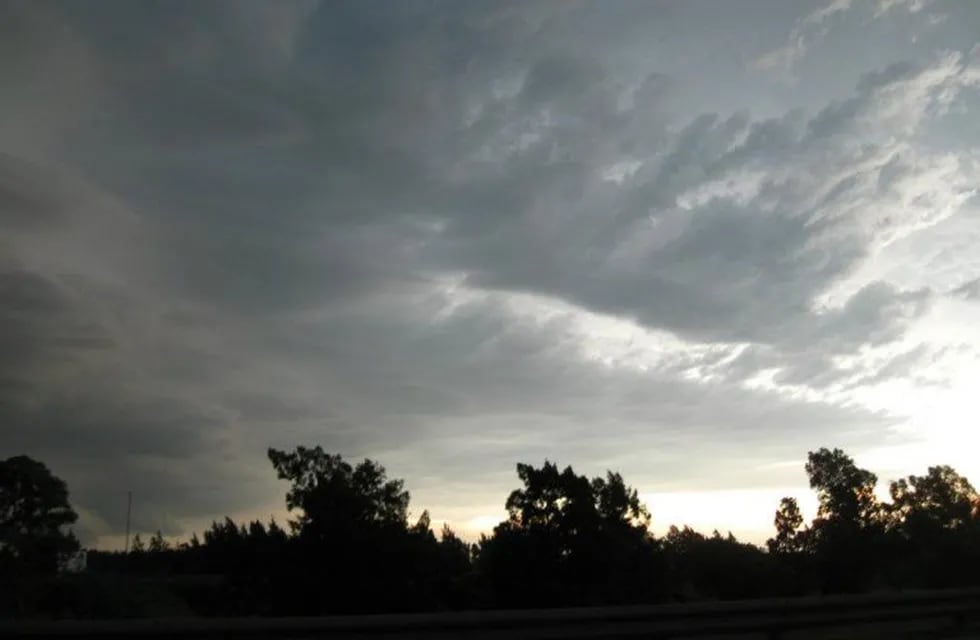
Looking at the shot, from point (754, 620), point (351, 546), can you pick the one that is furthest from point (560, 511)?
point (754, 620)

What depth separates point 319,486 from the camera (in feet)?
157

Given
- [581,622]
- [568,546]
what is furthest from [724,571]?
[581,622]

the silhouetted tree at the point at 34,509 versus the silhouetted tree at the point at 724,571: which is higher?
the silhouetted tree at the point at 34,509

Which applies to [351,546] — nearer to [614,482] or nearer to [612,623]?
[614,482]

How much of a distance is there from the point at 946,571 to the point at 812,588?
18607mm

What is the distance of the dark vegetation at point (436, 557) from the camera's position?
3391 centimetres

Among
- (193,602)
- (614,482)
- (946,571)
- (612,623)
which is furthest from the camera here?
(614,482)

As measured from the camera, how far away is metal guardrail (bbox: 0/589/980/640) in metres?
6.75

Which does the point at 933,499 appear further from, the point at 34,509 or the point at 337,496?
the point at 34,509

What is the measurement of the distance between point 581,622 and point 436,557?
36.1 m

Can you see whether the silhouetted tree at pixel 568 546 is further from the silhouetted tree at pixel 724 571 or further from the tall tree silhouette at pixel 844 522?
the tall tree silhouette at pixel 844 522

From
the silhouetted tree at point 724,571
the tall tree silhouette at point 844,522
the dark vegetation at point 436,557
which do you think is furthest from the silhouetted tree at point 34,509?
the tall tree silhouette at point 844,522

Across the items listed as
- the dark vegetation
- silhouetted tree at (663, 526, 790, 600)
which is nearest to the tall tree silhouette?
the dark vegetation

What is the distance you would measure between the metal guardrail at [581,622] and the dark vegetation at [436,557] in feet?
62.1
